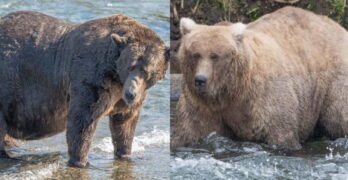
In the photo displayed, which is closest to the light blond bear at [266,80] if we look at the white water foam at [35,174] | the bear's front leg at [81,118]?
the bear's front leg at [81,118]

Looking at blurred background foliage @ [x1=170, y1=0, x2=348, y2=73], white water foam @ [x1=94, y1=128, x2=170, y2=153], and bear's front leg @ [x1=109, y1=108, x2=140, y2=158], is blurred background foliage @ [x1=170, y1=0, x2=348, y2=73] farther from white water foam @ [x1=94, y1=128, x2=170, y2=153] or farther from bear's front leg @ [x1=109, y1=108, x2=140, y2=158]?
bear's front leg @ [x1=109, y1=108, x2=140, y2=158]

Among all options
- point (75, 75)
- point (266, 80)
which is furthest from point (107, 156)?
point (266, 80)

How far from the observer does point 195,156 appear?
23.4ft

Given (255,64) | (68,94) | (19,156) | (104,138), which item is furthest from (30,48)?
(255,64)

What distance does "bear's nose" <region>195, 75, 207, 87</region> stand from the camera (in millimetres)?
6605

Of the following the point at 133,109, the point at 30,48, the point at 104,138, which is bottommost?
the point at 104,138

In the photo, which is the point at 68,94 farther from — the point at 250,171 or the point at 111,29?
the point at 250,171

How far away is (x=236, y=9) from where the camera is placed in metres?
13.0

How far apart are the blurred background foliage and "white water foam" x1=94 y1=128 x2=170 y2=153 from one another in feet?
13.8

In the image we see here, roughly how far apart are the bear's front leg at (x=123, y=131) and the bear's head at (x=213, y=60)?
0.64 m

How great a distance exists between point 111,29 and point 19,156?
5.37 feet

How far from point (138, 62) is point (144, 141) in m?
2.04

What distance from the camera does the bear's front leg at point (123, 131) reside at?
277 inches

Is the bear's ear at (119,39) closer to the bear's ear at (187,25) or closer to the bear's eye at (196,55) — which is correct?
the bear's eye at (196,55)
